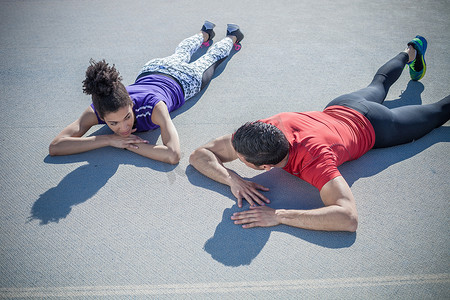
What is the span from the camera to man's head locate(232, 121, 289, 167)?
1.37m

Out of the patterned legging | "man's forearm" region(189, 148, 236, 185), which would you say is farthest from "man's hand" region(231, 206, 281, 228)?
the patterned legging

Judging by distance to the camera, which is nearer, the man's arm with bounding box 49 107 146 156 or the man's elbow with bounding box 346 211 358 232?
the man's elbow with bounding box 346 211 358 232

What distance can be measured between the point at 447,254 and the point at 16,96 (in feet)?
10.1

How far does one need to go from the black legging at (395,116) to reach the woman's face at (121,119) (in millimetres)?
1271

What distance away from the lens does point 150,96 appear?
6.38ft

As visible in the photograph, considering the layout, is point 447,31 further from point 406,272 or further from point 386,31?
point 406,272

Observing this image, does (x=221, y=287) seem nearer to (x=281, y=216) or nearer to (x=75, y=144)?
(x=281, y=216)

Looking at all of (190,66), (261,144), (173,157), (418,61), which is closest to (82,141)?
(173,157)

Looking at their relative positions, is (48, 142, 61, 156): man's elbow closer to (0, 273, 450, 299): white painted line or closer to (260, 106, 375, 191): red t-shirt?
(0, 273, 450, 299): white painted line

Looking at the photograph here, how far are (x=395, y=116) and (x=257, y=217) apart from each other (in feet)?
3.49

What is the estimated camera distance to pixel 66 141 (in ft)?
6.18

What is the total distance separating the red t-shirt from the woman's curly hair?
825mm

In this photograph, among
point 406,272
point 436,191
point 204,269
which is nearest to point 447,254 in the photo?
point 406,272

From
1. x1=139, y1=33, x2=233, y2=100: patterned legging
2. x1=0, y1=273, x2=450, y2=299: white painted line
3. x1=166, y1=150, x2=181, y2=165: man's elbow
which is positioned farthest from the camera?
x1=139, y1=33, x2=233, y2=100: patterned legging
